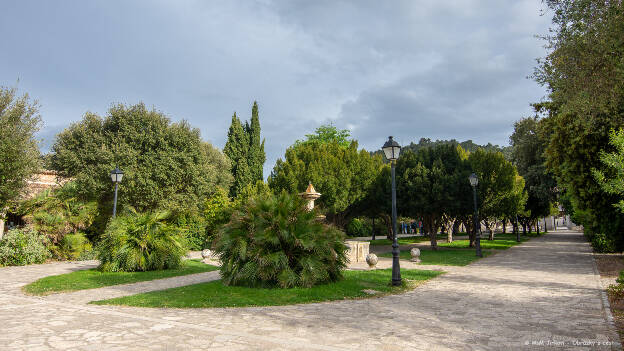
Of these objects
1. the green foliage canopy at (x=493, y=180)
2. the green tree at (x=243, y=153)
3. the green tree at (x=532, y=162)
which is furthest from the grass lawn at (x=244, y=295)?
the green tree at (x=243, y=153)

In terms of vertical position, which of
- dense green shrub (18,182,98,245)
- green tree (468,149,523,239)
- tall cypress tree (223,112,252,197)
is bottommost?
dense green shrub (18,182,98,245)

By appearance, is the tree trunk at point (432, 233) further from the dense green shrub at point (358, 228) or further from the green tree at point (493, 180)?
the dense green shrub at point (358, 228)

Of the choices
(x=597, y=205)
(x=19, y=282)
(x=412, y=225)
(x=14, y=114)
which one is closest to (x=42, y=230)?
(x=14, y=114)

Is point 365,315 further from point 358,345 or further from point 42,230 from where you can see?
point 42,230

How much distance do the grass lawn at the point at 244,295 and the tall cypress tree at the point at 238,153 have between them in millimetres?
29491

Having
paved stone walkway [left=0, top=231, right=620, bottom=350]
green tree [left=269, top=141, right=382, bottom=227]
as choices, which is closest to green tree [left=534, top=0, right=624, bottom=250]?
paved stone walkway [left=0, top=231, right=620, bottom=350]

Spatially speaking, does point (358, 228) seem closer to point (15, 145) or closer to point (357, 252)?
point (357, 252)

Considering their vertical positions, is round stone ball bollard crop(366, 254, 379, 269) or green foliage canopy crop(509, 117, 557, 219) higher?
green foliage canopy crop(509, 117, 557, 219)

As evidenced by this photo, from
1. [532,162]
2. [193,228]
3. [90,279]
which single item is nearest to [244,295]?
[90,279]

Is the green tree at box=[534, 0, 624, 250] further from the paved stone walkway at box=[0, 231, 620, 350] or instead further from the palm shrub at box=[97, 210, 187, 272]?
the palm shrub at box=[97, 210, 187, 272]

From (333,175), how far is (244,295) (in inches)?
749

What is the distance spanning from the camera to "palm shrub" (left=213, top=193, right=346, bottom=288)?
29.2 feet

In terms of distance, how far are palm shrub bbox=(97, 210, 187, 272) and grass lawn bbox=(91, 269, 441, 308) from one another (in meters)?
4.73

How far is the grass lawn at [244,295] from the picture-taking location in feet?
24.7
